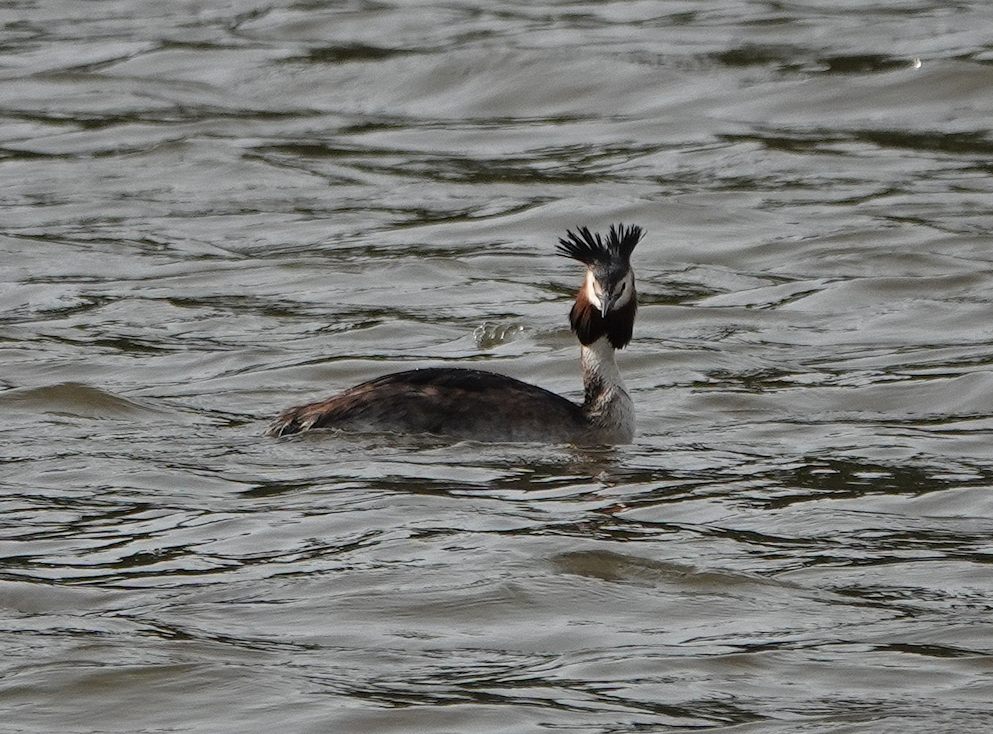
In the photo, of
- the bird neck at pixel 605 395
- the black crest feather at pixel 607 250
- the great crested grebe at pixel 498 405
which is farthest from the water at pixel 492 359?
the black crest feather at pixel 607 250

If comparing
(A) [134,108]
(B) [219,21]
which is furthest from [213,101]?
(B) [219,21]

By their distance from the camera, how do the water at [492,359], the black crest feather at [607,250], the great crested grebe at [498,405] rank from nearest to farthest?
the water at [492,359], the great crested grebe at [498,405], the black crest feather at [607,250]

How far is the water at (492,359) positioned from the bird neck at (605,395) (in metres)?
0.24

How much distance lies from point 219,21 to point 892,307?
1045 cm

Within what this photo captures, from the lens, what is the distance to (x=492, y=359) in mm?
11930

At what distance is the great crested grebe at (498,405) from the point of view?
9758mm

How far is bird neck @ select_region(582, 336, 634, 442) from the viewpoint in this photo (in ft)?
32.9

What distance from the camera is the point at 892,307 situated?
42.8 ft

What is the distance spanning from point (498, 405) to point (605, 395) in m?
0.63

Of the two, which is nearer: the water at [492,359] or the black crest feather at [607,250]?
the water at [492,359]

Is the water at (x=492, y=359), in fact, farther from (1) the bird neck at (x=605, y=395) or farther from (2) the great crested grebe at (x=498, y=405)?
(1) the bird neck at (x=605, y=395)

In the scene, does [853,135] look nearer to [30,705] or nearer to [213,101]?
[213,101]

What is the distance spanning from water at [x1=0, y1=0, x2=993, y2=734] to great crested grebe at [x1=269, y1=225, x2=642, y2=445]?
11 centimetres

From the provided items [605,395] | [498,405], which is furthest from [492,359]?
[498,405]
